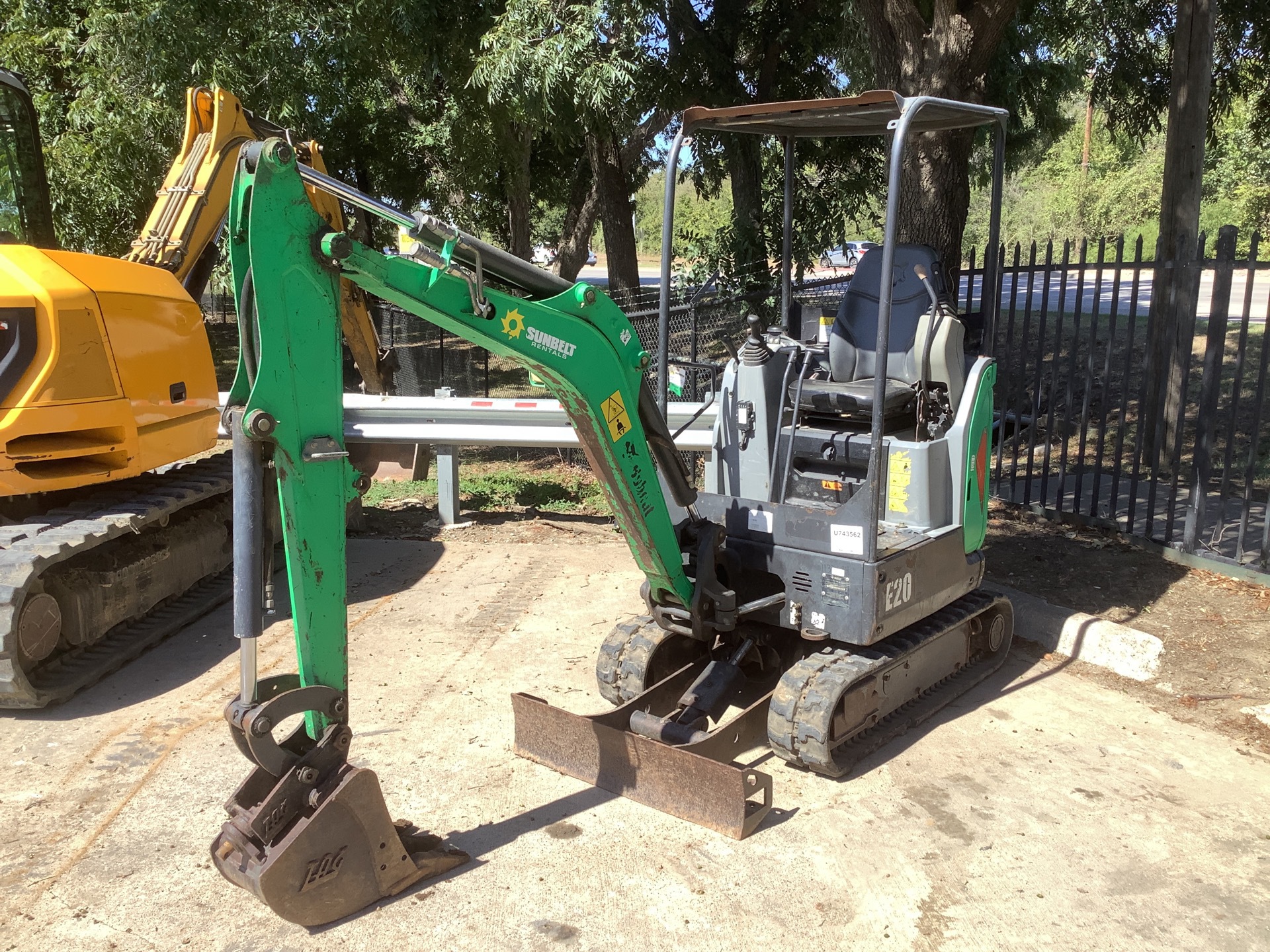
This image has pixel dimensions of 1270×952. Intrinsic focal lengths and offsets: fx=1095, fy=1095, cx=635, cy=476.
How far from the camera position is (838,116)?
5.40 meters

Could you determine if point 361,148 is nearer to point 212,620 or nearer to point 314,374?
point 212,620

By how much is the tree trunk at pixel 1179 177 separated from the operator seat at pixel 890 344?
338 centimetres

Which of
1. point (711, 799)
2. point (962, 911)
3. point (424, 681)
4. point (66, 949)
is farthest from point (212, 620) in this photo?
point (962, 911)

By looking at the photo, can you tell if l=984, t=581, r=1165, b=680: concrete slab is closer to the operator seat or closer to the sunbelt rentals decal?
the operator seat

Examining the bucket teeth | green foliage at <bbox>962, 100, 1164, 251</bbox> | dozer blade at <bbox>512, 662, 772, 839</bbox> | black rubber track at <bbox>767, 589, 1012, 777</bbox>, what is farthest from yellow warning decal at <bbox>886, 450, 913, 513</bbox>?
green foliage at <bbox>962, 100, 1164, 251</bbox>

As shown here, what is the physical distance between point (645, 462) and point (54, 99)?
44.3 ft

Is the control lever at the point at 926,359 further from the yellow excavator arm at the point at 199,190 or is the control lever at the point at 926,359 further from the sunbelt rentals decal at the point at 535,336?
the yellow excavator arm at the point at 199,190

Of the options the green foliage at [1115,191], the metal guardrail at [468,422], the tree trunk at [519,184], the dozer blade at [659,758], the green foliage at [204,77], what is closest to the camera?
the dozer blade at [659,758]

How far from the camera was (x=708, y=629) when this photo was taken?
5.07 meters

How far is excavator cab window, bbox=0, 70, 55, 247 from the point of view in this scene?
7027mm

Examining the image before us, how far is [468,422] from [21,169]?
11.2ft

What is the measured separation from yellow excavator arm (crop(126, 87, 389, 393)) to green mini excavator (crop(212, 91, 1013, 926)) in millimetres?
3272

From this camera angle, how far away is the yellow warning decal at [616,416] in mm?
4352

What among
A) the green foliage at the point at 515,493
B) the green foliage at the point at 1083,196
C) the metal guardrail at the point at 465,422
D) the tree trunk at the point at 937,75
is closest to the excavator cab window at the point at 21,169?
the metal guardrail at the point at 465,422
